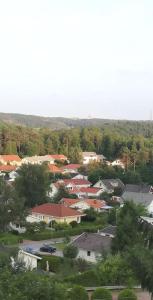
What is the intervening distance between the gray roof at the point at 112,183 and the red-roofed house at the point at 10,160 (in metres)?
22.5

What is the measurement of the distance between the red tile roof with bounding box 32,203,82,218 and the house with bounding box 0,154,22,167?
121ft

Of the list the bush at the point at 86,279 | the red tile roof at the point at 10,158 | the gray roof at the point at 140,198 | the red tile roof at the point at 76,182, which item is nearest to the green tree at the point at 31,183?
the gray roof at the point at 140,198

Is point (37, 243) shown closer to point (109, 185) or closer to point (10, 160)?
point (109, 185)

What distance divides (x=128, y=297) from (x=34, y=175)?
23193 millimetres

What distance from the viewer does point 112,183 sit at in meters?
55.1

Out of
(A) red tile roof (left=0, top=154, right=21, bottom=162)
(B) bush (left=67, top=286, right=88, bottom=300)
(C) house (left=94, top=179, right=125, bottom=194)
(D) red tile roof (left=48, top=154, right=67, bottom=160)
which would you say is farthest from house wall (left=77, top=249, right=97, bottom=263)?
(D) red tile roof (left=48, top=154, right=67, bottom=160)

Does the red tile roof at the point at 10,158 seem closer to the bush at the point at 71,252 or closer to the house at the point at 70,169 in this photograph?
the house at the point at 70,169

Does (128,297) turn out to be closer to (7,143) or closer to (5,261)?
(5,261)

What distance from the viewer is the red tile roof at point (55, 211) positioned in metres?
36.6

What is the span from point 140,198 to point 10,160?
117 ft

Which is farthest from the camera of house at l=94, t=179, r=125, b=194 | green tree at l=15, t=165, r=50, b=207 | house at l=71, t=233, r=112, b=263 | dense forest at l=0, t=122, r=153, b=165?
dense forest at l=0, t=122, r=153, b=165

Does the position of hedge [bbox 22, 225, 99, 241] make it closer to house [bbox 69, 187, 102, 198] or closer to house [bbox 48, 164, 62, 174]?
house [bbox 69, 187, 102, 198]

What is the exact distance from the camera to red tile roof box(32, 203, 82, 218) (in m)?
36.6

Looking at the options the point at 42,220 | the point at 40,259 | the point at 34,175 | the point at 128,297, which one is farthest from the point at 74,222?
the point at 128,297
